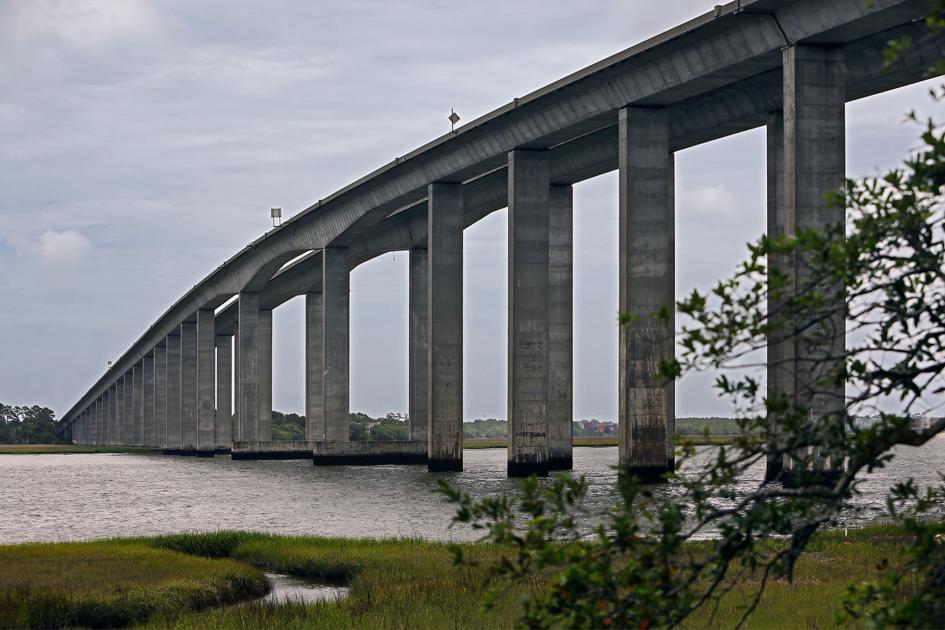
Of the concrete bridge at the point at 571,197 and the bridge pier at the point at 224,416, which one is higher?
the concrete bridge at the point at 571,197

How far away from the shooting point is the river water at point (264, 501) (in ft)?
122

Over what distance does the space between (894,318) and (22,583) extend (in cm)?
1708

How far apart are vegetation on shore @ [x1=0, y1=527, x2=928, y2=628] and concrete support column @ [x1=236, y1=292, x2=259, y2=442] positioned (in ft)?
263

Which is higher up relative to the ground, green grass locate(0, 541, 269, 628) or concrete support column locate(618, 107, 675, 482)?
concrete support column locate(618, 107, 675, 482)

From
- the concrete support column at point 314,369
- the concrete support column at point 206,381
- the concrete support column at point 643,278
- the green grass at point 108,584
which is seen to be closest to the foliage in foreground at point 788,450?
the green grass at point 108,584

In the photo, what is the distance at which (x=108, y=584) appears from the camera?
71.7 ft

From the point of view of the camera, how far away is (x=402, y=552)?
2620 cm

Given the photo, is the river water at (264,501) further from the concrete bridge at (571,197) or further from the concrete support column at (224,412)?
A: the concrete support column at (224,412)

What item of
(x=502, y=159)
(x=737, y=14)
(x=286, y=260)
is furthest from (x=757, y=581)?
(x=286, y=260)

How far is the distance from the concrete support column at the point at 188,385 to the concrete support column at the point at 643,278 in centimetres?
8494

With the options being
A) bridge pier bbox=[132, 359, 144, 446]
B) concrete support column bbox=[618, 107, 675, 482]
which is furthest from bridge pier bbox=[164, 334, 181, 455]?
concrete support column bbox=[618, 107, 675, 482]

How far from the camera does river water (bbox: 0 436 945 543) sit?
122ft

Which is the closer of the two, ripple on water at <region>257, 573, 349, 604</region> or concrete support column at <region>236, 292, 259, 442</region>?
ripple on water at <region>257, 573, 349, 604</region>

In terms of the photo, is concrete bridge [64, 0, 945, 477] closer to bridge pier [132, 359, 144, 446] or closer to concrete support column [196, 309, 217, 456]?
concrete support column [196, 309, 217, 456]
